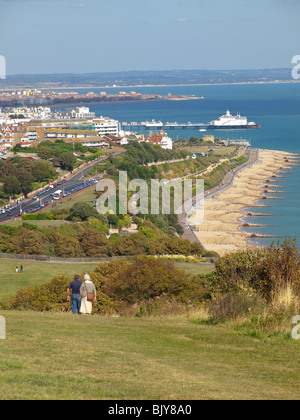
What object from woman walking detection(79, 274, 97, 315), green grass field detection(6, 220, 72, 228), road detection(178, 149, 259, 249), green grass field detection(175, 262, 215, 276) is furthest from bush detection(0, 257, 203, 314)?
road detection(178, 149, 259, 249)

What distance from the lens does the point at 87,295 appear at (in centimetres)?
948

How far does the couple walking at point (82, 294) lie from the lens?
9.38m

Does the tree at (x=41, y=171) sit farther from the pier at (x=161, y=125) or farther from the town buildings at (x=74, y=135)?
the pier at (x=161, y=125)

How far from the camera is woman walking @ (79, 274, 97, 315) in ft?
30.9

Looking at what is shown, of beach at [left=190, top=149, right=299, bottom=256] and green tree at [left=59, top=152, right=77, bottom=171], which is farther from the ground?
green tree at [left=59, top=152, right=77, bottom=171]

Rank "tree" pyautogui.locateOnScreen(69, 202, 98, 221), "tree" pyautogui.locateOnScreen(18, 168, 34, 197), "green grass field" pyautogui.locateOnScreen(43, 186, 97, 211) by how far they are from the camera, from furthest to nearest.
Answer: "tree" pyautogui.locateOnScreen(18, 168, 34, 197) → "green grass field" pyautogui.locateOnScreen(43, 186, 97, 211) → "tree" pyautogui.locateOnScreen(69, 202, 98, 221)

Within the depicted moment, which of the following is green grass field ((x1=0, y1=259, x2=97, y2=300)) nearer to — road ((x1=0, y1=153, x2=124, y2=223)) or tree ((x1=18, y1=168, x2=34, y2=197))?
road ((x1=0, y1=153, x2=124, y2=223))

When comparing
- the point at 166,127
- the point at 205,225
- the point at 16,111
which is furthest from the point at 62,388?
the point at 16,111

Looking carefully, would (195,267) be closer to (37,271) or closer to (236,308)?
(37,271)

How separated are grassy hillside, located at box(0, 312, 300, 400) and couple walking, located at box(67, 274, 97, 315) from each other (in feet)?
1.45

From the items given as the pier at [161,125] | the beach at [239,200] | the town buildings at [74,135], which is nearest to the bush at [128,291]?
the beach at [239,200]

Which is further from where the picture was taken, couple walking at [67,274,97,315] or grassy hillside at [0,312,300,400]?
couple walking at [67,274,97,315]

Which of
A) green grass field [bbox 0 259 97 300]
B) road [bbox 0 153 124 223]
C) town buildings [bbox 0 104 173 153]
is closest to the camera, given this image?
green grass field [bbox 0 259 97 300]

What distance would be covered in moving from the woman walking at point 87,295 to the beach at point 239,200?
12.6 metres
